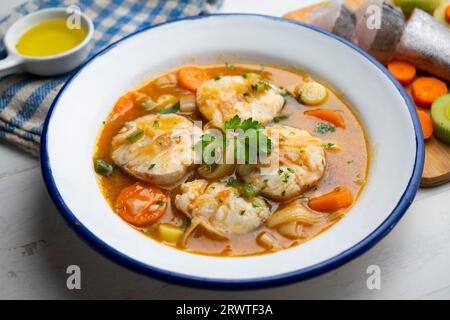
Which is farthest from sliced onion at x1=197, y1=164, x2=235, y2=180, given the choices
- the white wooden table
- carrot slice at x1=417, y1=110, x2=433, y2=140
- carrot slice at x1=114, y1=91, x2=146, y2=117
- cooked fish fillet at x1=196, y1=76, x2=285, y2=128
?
carrot slice at x1=417, y1=110, x2=433, y2=140

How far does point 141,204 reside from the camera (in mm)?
3533

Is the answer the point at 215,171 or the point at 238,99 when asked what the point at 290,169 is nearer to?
the point at 215,171

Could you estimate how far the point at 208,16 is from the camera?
4480 millimetres

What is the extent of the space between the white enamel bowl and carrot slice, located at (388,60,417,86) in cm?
65

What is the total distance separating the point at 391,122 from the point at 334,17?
143cm

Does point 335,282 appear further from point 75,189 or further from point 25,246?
point 25,246

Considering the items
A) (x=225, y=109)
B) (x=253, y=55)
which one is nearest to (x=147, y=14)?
(x=253, y=55)

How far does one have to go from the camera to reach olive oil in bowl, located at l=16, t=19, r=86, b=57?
4.70 meters

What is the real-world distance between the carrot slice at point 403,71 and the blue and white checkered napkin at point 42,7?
5.32 feet

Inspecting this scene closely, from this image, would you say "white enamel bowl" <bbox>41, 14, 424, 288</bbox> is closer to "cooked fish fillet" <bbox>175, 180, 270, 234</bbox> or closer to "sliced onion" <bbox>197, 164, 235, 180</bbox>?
"cooked fish fillet" <bbox>175, 180, 270, 234</bbox>

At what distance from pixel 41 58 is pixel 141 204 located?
5.34 feet

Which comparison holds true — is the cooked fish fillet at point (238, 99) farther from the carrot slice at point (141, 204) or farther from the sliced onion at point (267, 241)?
the sliced onion at point (267, 241)

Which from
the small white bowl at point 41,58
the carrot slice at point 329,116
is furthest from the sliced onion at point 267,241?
the small white bowl at point 41,58

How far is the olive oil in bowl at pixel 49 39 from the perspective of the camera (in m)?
4.70
